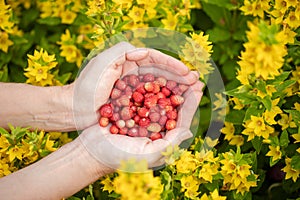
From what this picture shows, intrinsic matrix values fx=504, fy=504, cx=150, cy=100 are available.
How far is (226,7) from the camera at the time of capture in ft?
10.5

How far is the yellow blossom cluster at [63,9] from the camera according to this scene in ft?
10.8

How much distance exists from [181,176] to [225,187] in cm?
35

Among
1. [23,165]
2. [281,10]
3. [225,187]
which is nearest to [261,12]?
[281,10]

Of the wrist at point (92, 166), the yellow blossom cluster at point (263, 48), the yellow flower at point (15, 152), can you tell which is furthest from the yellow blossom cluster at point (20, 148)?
the yellow blossom cluster at point (263, 48)

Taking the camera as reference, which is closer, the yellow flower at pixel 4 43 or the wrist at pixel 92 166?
the wrist at pixel 92 166

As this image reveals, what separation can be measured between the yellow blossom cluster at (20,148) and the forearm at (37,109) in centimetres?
7

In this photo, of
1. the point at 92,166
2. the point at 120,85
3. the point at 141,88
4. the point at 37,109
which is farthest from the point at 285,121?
the point at 37,109

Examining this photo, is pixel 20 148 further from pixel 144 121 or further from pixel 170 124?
pixel 170 124

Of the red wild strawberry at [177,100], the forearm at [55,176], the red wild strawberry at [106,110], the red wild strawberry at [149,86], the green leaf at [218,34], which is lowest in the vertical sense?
the forearm at [55,176]

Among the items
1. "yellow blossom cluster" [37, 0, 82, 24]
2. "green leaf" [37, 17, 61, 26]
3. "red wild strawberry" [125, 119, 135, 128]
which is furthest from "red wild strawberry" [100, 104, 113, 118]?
"green leaf" [37, 17, 61, 26]

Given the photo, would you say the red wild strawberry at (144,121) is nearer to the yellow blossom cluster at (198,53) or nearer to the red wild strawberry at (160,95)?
Result: the red wild strawberry at (160,95)

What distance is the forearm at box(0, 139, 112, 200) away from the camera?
7.61ft

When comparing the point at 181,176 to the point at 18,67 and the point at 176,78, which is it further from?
the point at 18,67

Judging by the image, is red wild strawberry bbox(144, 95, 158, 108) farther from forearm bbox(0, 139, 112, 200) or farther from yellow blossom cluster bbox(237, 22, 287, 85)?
yellow blossom cluster bbox(237, 22, 287, 85)
